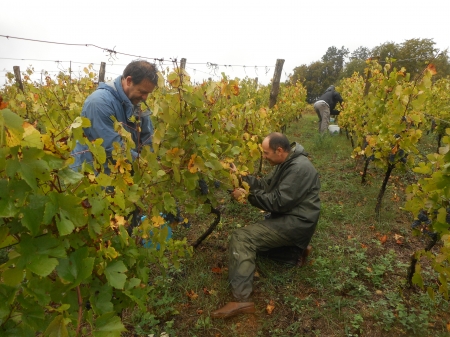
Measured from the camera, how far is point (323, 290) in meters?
2.74

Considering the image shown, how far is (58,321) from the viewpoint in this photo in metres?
0.89

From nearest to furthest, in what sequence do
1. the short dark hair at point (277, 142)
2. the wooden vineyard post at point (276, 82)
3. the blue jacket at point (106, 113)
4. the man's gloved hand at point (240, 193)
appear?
the blue jacket at point (106, 113)
the man's gloved hand at point (240, 193)
the short dark hair at point (277, 142)
the wooden vineyard post at point (276, 82)

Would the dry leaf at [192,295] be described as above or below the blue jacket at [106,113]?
below

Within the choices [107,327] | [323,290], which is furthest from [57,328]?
[323,290]

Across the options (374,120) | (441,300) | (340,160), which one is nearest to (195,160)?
(441,300)

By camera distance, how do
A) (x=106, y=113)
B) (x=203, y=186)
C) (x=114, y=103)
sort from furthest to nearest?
(x=203, y=186)
(x=114, y=103)
(x=106, y=113)

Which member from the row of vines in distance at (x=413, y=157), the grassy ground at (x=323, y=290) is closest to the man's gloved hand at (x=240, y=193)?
the grassy ground at (x=323, y=290)

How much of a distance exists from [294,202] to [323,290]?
815 mm

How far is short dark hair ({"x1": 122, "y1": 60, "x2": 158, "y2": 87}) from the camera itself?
94.6 inches

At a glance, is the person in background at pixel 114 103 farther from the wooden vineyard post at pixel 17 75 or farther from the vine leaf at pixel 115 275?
the wooden vineyard post at pixel 17 75

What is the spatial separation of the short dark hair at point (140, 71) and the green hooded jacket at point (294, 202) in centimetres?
135

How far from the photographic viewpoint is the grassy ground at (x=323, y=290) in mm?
2348

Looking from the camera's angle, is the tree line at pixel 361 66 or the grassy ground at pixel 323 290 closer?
the grassy ground at pixel 323 290

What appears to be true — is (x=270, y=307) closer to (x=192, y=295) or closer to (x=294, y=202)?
(x=192, y=295)
